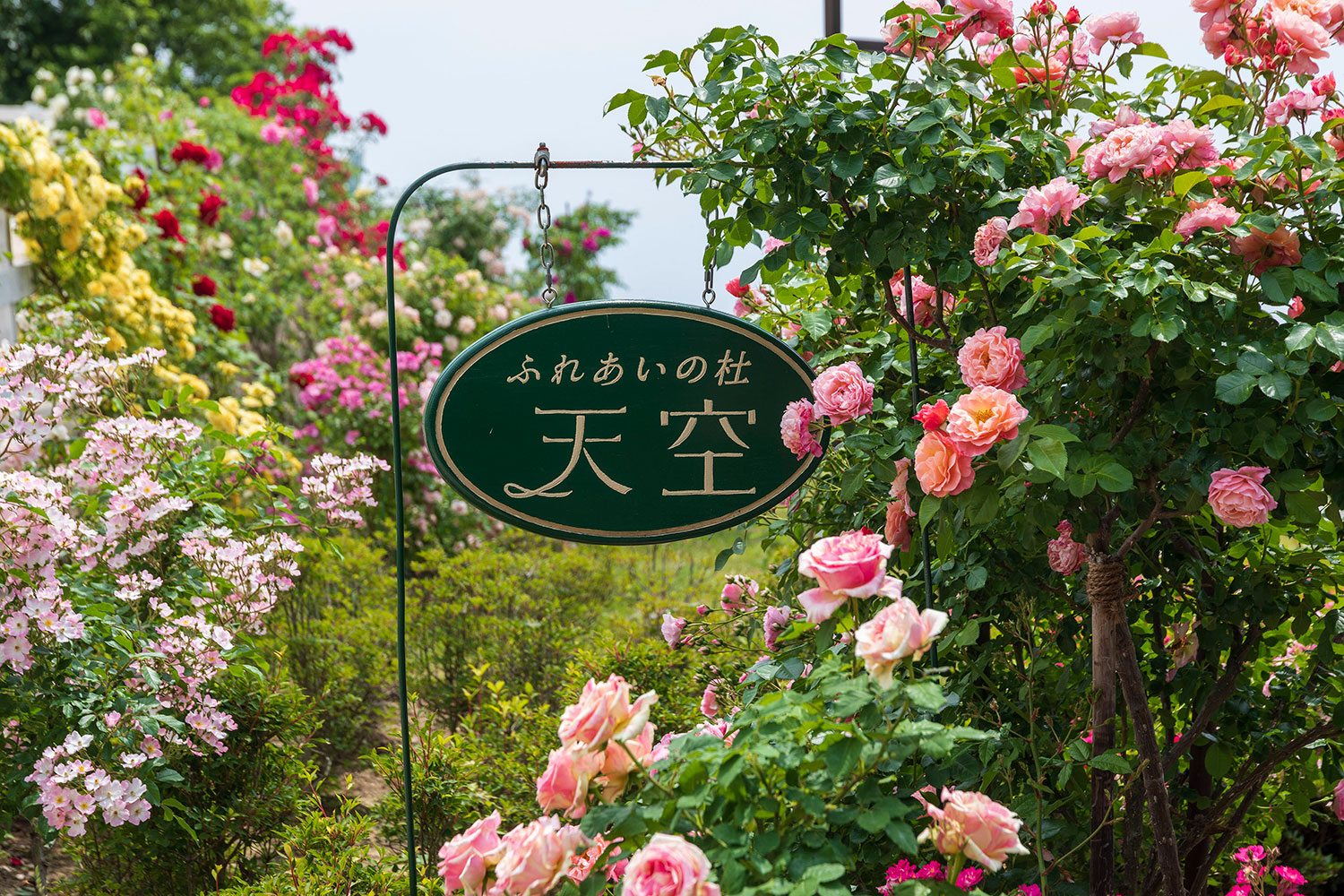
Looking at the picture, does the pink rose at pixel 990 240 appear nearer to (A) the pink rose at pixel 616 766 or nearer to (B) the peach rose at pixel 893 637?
(B) the peach rose at pixel 893 637

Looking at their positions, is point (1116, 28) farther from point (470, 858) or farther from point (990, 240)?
point (470, 858)

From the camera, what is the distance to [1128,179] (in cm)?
134

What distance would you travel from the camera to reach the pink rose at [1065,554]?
1.46 metres

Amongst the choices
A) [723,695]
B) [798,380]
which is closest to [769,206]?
[798,380]

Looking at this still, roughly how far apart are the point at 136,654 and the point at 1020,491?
5.21ft

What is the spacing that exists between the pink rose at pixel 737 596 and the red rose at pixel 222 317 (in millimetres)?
3541

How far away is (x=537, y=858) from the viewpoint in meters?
1.07

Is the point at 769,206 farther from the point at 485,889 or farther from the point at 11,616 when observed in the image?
the point at 11,616

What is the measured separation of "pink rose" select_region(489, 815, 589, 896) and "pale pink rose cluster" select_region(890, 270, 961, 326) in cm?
99

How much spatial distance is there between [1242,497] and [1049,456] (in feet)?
0.85

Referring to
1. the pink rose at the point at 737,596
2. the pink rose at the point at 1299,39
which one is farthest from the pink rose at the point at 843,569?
the pink rose at the point at 1299,39

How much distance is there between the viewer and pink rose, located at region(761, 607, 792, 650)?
169cm

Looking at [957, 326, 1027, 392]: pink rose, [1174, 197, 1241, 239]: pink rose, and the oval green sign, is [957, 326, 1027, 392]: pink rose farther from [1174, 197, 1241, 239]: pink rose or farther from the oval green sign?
the oval green sign

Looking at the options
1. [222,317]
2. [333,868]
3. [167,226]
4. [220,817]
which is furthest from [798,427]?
[167,226]
